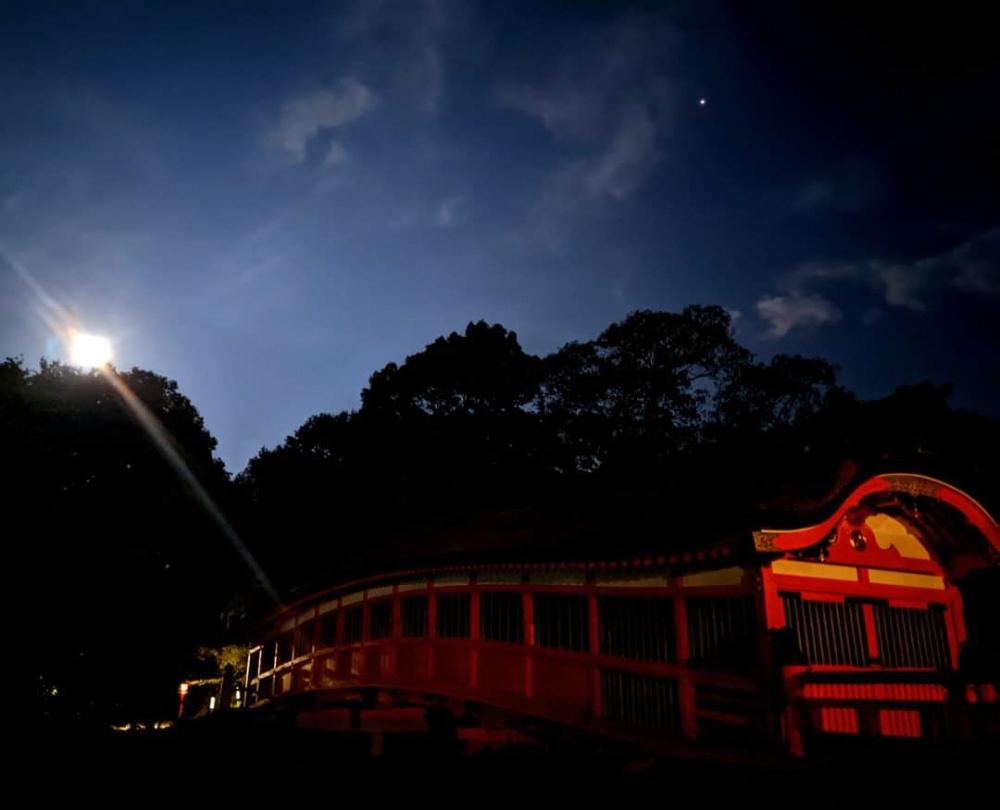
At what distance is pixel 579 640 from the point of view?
416 inches

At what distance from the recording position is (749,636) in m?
8.45

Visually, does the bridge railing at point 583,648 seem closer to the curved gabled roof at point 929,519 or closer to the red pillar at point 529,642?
the red pillar at point 529,642

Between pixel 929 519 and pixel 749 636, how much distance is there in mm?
3996

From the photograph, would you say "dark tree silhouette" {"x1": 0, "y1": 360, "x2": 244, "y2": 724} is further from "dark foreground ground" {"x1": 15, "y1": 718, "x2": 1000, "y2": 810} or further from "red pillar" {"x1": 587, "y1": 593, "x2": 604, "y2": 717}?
"red pillar" {"x1": 587, "y1": 593, "x2": 604, "y2": 717}

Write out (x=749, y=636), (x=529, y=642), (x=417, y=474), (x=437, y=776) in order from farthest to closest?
(x=417, y=474) < (x=529, y=642) < (x=437, y=776) < (x=749, y=636)

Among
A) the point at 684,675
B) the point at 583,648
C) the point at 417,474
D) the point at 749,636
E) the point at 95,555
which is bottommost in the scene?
the point at 684,675

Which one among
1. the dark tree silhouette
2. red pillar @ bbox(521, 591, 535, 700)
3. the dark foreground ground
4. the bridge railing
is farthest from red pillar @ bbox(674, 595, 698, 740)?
the dark tree silhouette

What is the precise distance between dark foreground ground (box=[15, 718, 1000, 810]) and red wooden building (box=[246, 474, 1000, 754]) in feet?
2.16

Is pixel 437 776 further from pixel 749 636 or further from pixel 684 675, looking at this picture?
pixel 749 636

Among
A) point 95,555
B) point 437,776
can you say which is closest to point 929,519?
point 437,776

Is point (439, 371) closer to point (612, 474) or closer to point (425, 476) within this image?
point (425, 476)

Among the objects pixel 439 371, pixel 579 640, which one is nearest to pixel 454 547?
pixel 579 640

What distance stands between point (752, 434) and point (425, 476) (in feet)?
52.0

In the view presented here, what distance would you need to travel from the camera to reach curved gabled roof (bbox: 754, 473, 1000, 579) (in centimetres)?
857
